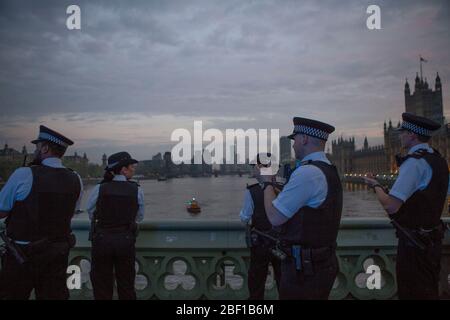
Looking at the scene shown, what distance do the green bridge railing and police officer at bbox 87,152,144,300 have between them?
31cm

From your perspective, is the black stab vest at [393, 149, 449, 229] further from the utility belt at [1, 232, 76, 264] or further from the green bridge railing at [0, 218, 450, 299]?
the utility belt at [1, 232, 76, 264]

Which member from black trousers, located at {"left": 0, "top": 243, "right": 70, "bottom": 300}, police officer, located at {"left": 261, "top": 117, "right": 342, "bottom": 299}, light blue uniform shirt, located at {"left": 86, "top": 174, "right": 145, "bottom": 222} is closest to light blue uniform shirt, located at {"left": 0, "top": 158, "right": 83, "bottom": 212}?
black trousers, located at {"left": 0, "top": 243, "right": 70, "bottom": 300}

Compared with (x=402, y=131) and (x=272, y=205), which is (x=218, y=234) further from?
(x=402, y=131)

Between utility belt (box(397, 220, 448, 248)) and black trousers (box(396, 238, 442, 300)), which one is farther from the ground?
utility belt (box(397, 220, 448, 248))

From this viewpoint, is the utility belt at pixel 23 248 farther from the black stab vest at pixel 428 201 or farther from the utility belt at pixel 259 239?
the black stab vest at pixel 428 201

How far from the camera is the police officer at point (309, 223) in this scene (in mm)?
3205

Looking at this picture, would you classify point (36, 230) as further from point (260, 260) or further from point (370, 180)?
point (370, 180)

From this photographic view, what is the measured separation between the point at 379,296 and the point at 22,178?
412 centimetres

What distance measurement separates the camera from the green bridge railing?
488 centimetres

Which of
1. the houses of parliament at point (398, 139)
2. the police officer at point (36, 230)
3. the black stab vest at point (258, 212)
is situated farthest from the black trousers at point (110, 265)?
the houses of parliament at point (398, 139)

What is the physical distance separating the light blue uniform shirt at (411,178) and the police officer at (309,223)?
0.73m

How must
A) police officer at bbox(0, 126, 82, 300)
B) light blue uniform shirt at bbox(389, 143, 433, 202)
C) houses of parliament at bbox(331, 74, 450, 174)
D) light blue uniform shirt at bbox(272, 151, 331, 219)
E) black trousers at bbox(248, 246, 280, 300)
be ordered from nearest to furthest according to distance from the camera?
1. light blue uniform shirt at bbox(272, 151, 331, 219)
2. light blue uniform shirt at bbox(389, 143, 433, 202)
3. police officer at bbox(0, 126, 82, 300)
4. black trousers at bbox(248, 246, 280, 300)
5. houses of parliament at bbox(331, 74, 450, 174)

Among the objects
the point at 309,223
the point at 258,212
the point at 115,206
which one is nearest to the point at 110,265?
the point at 115,206

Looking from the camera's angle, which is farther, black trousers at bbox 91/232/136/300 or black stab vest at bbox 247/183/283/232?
black stab vest at bbox 247/183/283/232
